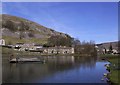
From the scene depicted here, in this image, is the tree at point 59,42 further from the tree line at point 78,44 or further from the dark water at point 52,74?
the dark water at point 52,74

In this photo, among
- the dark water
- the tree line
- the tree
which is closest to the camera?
the dark water

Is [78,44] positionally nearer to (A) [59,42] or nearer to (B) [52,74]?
(A) [59,42]

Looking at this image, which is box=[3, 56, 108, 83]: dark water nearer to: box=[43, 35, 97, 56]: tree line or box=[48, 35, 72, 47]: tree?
box=[43, 35, 97, 56]: tree line

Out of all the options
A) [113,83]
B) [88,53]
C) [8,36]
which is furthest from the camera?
[8,36]

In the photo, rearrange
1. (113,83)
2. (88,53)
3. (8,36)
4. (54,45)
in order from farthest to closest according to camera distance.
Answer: (8,36)
(54,45)
(88,53)
(113,83)

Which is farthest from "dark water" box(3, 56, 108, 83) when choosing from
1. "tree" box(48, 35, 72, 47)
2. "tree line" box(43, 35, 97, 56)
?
"tree" box(48, 35, 72, 47)

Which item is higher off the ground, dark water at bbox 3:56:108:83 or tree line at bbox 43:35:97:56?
tree line at bbox 43:35:97:56

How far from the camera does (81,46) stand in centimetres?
13038

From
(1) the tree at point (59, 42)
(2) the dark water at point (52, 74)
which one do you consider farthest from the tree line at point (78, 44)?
(2) the dark water at point (52, 74)

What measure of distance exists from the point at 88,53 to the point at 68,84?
94985 mm

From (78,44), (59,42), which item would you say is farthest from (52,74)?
(59,42)

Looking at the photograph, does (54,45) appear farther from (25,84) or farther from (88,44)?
(25,84)

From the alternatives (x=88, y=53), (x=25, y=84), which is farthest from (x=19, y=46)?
(x=25, y=84)

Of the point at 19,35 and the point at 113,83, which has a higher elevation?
the point at 19,35
